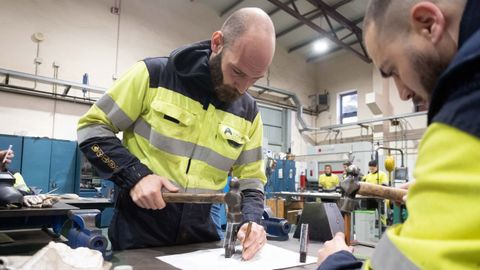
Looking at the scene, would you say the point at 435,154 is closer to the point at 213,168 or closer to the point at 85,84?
the point at 213,168

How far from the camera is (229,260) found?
120 cm

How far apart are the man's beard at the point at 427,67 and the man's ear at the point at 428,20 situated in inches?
1.3

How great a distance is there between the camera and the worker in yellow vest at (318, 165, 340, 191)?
28.0ft

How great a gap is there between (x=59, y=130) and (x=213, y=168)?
20.2ft

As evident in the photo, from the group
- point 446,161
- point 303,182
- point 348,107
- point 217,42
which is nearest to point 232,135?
point 217,42

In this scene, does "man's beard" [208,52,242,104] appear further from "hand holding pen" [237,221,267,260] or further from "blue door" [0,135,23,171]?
"blue door" [0,135,23,171]

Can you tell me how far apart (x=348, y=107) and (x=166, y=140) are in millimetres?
9552

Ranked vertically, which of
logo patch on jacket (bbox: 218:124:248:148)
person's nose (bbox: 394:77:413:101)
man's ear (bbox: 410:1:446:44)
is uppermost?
man's ear (bbox: 410:1:446:44)

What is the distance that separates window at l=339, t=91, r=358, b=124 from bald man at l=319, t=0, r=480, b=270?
32.3 feet

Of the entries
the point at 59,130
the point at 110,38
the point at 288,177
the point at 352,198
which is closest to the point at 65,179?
the point at 59,130

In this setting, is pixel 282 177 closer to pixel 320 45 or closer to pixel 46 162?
pixel 320 45

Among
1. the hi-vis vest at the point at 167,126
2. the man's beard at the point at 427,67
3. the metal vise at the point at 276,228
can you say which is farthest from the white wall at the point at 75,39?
the man's beard at the point at 427,67

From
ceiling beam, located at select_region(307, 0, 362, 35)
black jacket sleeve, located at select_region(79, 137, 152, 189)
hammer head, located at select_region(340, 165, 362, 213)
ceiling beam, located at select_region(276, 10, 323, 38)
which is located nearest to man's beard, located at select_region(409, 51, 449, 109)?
hammer head, located at select_region(340, 165, 362, 213)

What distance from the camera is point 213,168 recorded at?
147 centimetres
